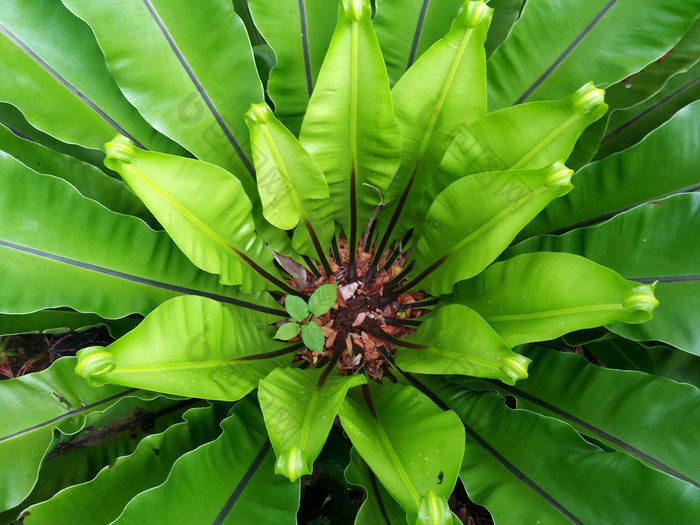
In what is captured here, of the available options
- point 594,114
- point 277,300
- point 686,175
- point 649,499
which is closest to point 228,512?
point 277,300

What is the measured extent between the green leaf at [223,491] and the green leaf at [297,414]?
0.15m

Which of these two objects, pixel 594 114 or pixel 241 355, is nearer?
pixel 594 114

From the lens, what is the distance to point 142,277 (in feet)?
3.42

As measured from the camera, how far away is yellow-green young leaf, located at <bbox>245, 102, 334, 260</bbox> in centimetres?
87

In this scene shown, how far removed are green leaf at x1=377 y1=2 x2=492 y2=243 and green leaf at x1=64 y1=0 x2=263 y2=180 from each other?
0.35m

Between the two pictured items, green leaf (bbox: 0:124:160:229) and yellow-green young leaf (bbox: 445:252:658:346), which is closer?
yellow-green young leaf (bbox: 445:252:658:346)

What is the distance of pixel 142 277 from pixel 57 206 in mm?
204

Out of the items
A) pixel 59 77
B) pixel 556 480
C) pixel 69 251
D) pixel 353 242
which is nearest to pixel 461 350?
pixel 556 480

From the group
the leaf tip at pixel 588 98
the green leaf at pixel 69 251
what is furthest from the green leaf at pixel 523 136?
the green leaf at pixel 69 251

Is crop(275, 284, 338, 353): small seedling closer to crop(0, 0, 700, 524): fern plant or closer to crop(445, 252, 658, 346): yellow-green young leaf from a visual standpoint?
crop(0, 0, 700, 524): fern plant

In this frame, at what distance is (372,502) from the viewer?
97cm

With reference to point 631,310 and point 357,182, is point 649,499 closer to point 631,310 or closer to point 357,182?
point 631,310

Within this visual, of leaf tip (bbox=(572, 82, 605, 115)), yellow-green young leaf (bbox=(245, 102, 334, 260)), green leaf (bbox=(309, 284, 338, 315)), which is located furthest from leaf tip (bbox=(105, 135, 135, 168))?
leaf tip (bbox=(572, 82, 605, 115))

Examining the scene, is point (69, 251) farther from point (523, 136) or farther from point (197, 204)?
point (523, 136)
